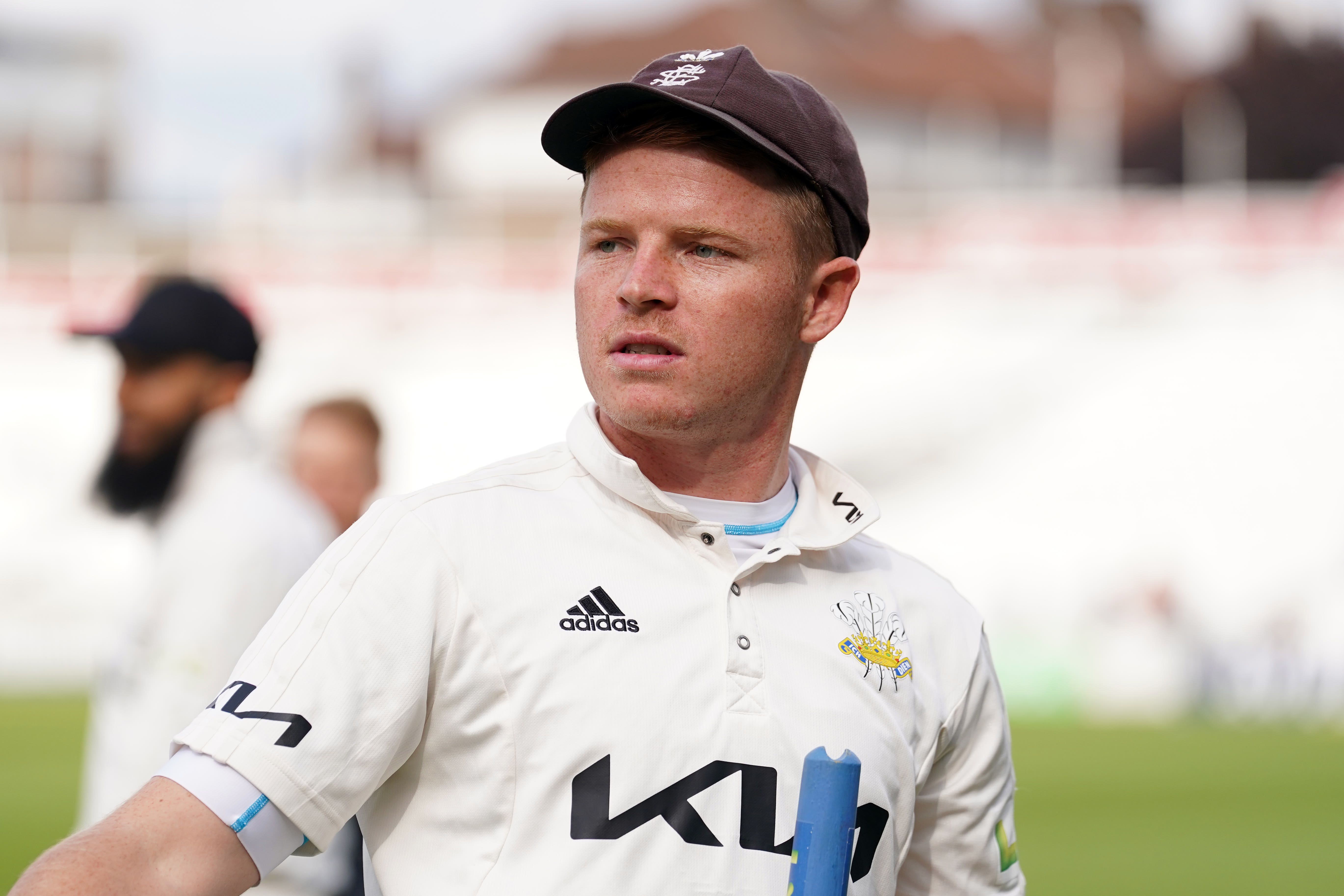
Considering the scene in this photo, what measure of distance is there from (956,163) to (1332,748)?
112ft

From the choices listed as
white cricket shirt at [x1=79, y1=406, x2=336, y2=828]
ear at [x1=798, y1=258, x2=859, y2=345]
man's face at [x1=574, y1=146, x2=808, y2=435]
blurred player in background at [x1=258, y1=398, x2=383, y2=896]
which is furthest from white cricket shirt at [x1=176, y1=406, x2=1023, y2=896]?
blurred player in background at [x1=258, y1=398, x2=383, y2=896]

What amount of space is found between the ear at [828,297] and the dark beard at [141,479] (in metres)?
2.41

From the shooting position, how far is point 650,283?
208cm

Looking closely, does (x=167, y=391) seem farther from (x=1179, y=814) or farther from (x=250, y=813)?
(x=1179, y=814)

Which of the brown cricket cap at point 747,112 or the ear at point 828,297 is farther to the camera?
the ear at point 828,297

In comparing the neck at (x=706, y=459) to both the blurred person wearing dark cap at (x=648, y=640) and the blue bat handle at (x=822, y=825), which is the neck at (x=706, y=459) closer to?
the blurred person wearing dark cap at (x=648, y=640)

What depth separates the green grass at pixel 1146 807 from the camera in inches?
372

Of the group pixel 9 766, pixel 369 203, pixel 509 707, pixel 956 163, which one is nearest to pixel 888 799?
pixel 509 707

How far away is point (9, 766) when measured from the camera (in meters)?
13.2

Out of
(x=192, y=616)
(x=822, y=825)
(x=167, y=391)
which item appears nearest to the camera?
(x=822, y=825)

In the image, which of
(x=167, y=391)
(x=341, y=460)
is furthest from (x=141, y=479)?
(x=341, y=460)

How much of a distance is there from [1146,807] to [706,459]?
10717 millimetres

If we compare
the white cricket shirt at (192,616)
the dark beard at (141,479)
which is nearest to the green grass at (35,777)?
the dark beard at (141,479)

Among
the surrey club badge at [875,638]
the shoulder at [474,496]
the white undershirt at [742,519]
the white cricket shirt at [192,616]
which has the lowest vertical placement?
the white cricket shirt at [192,616]
